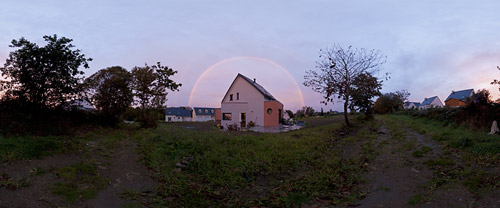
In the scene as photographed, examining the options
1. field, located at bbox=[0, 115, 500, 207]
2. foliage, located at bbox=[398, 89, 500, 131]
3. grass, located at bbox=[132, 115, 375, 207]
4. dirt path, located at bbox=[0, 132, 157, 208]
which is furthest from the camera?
foliage, located at bbox=[398, 89, 500, 131]

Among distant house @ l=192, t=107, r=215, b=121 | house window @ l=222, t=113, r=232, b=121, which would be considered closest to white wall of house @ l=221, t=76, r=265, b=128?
house window @ l=222, t=113, r=232, b=121

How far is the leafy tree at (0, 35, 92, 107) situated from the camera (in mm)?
9914

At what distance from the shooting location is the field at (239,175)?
5.52 meters

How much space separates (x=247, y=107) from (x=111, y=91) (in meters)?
14.4

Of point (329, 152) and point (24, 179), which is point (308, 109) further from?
point (24, 179)

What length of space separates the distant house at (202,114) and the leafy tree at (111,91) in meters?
62.7

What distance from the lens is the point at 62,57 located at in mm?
10859

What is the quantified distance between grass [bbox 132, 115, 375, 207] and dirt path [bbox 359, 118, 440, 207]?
0.38 metres

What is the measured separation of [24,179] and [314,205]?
6.64 m

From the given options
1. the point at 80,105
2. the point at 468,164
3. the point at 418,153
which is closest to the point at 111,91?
the point at 80,105

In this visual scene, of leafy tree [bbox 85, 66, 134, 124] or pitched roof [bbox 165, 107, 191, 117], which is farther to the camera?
pitched roof [bbox 165, 107, 191, 117]

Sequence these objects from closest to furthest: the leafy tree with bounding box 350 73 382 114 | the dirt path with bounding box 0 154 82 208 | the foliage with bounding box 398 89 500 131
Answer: the dirt path with bounding box 0 154 82 208 → the foliage with bounding box 398 89 500 131 → the leafy tree with bounding box 350 73 382 114

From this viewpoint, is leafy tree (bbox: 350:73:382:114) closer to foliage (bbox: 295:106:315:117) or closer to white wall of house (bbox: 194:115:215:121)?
foliage (bbox: 295:106:315:117)

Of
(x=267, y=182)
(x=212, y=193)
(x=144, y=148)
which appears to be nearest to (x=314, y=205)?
(x=267, y=182)
